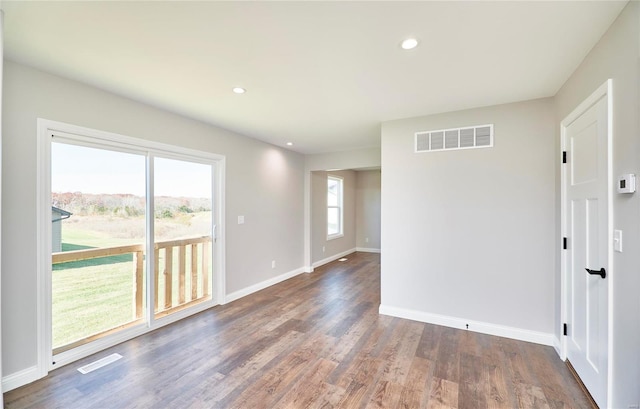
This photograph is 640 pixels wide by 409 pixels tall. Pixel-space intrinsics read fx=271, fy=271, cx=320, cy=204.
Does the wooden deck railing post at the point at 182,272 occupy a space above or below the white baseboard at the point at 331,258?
above

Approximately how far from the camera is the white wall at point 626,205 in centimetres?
145

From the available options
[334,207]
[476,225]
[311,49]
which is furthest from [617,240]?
[334,207]

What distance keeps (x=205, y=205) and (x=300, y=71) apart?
2.38 m

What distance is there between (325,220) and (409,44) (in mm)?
4936

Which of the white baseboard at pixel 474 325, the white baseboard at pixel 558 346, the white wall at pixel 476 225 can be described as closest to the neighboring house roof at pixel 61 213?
the white wall at pixel 476 225

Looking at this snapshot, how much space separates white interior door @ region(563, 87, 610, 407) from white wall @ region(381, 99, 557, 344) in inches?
15.4

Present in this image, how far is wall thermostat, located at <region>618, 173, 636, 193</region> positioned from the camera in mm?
1459

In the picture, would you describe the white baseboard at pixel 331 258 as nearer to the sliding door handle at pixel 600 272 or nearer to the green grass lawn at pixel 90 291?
the green grass lawn at pixel 90 291

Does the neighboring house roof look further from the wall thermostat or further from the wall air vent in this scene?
the wall thermostat

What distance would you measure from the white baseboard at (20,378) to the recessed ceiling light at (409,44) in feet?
12.4

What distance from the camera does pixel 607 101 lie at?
5.62 feet

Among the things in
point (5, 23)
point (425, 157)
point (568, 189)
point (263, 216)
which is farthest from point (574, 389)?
point (5, 23)

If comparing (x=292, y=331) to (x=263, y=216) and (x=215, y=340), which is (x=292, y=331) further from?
(x=263, y=216)

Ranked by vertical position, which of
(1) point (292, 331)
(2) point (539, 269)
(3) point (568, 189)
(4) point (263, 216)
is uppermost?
(3) point (568, 189)
